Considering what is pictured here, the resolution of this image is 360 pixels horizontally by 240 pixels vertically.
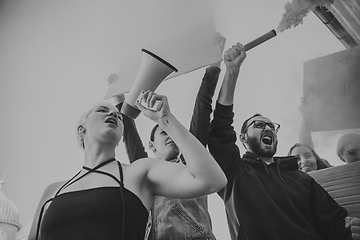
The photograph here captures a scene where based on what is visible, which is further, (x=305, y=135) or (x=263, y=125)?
(x=305, y=135)

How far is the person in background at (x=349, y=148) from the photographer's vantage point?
1821mm

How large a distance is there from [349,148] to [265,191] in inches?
19.2

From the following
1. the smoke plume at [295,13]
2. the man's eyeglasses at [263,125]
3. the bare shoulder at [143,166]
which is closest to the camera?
the bare shoulder at [143,166]

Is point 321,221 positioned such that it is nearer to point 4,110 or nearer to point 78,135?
point 78,135

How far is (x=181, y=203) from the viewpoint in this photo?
163cm

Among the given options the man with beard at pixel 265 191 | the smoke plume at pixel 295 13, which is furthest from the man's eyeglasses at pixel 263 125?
the smoke plume at pixel 295 13

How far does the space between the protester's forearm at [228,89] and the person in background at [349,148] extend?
54cm

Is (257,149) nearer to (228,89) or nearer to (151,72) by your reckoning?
(228,89)

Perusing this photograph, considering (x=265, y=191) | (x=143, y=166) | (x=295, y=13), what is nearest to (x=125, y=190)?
(x=143, y=166)

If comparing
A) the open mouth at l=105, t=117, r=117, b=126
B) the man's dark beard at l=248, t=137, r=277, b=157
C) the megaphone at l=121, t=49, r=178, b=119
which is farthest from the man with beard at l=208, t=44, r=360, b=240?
the open mouth at l=105, t=117, r=117, b=126

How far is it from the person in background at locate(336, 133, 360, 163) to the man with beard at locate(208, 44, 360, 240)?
0.74 feet

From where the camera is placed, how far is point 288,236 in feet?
5.01

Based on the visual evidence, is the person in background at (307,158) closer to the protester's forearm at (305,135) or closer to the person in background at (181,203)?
the protester's forearm at (305,135)

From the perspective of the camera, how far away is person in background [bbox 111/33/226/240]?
154 cm
